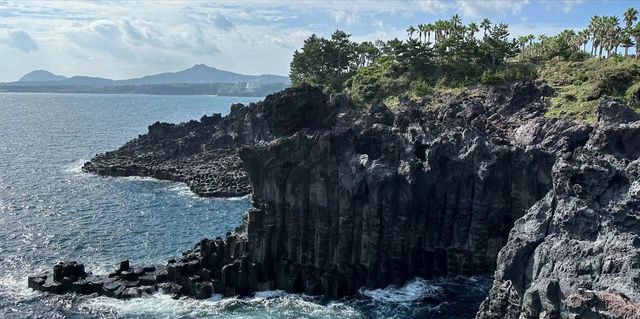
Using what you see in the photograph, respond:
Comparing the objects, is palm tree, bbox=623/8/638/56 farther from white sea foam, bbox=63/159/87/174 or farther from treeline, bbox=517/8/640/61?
white sea foam, bbox=63/159/87/174

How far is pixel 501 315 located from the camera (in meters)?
33.7

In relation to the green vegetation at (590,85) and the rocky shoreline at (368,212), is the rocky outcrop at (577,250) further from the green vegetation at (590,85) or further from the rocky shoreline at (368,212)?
the green vegetation at (590,85)

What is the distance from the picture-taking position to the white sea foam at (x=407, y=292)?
1982 inches

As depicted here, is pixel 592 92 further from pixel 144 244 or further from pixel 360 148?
pixel 144 244

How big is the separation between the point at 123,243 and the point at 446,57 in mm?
90154

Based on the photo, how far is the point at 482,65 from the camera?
12275 cm

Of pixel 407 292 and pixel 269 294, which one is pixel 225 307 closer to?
pixel 269 294

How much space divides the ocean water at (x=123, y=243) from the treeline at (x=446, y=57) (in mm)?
53639

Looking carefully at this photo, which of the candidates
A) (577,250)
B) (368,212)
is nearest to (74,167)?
(368,212)

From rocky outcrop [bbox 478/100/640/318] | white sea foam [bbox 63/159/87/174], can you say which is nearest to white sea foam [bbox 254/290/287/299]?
rocky outcrop [bbox 478/100/640/318]

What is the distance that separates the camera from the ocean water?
160 ft

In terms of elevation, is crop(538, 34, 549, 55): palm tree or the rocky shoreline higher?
crop(538, 34, 549, 55): palm tree

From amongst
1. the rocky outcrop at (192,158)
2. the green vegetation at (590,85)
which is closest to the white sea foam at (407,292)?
the green vegetation at (590,85)

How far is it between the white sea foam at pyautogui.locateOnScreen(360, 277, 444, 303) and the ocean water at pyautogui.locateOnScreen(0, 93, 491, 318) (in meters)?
0.09
